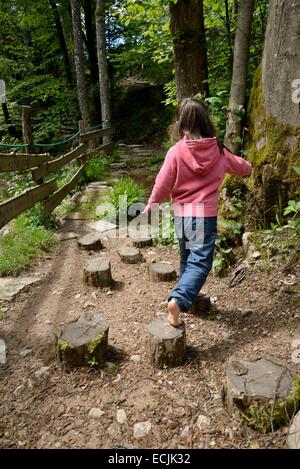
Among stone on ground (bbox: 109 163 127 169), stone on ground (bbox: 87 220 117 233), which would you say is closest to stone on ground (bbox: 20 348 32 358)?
stone on ground (bbox: 87 220 117 233)

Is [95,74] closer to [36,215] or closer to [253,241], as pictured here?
[36,215]

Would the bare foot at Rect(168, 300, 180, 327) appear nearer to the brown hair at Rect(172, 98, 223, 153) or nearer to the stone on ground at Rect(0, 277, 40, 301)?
the brown hair at Rect(172, 98, 223, 153)

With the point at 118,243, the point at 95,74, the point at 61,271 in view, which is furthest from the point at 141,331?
the point at 95,74

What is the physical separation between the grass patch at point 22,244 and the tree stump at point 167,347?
2420mm

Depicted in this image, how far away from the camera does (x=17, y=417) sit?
2.31 meters

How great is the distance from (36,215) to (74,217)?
0.87m

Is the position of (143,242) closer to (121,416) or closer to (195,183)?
(195,183)

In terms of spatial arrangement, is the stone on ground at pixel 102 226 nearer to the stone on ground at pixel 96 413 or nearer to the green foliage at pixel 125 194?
the green foliage at pixel 125 194

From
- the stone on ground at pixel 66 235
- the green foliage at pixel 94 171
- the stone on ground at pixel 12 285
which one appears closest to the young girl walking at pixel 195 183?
the stone on ground at pixel 12 285

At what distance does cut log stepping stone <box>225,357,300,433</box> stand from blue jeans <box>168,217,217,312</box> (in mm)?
705

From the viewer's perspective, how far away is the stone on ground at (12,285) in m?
3.93

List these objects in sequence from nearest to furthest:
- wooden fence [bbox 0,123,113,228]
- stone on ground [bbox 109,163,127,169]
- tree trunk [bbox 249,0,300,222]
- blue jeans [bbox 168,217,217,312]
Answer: blue jeans [bbox 168,217,217,312] → tree trunk [bbox 249,0,300,222] → wooden fence [bbox 0,123,113,228] → stone on ground [bbox 109,163,127,169]

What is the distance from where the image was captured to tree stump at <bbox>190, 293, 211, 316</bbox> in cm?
340

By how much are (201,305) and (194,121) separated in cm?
165
